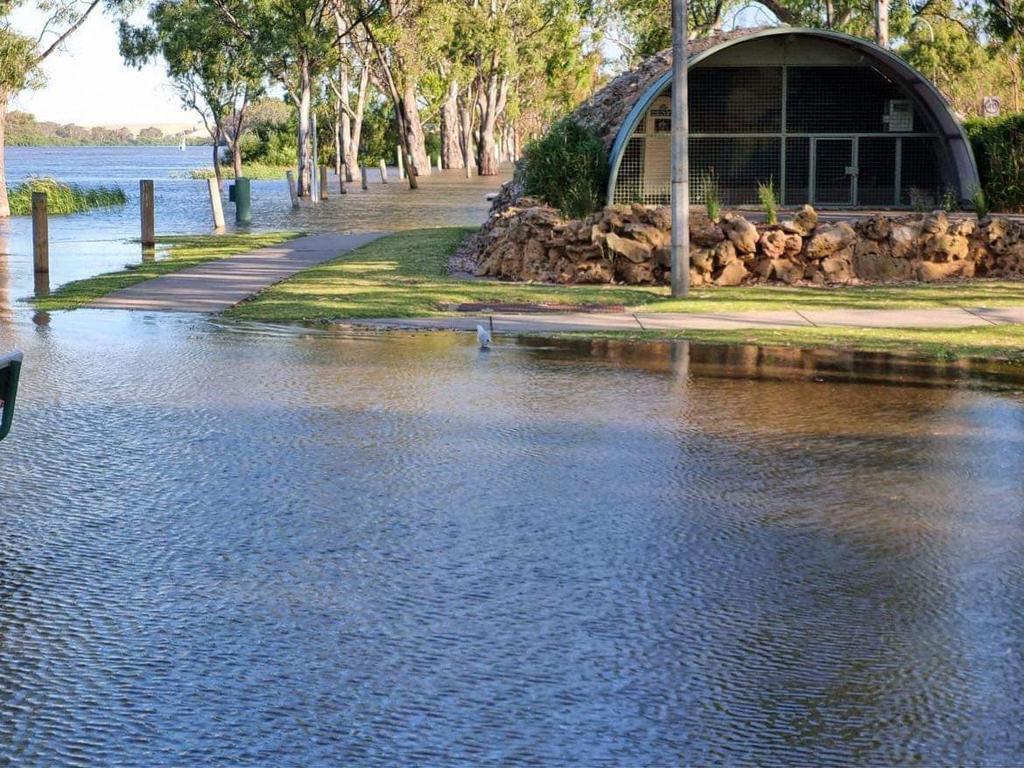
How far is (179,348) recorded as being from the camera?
13789 millimetres

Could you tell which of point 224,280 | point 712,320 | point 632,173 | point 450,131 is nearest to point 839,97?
point 632,173

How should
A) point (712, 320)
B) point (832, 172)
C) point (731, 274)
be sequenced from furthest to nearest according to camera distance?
point (832, 172) < point (731, 274) < point (712, 320)

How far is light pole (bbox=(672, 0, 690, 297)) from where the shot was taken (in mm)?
16750

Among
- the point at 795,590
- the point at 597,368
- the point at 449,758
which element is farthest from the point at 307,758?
the point at 597,368

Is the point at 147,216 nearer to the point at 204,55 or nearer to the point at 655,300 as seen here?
the point at 655,300

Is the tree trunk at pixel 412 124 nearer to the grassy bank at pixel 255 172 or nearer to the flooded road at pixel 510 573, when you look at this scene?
the grassy bank at pixel 255 172

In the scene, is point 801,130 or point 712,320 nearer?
point 712,320

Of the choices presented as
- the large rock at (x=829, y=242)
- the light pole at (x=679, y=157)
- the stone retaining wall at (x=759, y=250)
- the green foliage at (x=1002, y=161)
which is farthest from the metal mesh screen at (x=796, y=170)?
the light pole at (x=679, y=157)

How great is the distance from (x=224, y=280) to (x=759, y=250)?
24.1 feet

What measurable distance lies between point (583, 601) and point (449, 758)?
5.57 ft

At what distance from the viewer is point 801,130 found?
30281 mm

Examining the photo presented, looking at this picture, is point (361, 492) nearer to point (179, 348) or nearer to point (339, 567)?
point (339, 567)

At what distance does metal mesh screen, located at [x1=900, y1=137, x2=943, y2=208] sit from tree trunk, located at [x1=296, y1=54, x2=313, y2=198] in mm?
23747

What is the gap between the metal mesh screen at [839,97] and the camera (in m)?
29.5
